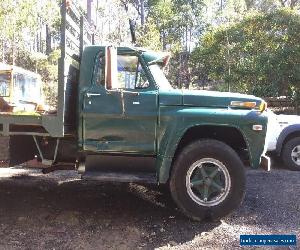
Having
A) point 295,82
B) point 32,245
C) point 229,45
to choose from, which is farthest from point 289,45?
point 32,245

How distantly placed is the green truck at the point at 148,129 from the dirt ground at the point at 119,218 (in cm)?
37

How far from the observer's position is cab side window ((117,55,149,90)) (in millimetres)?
5609

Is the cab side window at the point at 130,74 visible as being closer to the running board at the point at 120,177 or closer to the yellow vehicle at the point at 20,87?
the running board at the point at 120,177

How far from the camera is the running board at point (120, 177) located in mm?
5266

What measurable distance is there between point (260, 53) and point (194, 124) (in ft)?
40.6

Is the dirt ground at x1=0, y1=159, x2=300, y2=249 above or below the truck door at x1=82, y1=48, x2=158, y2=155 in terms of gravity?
below

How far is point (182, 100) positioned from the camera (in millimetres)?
5426

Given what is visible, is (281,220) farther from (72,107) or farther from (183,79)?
(183,79)

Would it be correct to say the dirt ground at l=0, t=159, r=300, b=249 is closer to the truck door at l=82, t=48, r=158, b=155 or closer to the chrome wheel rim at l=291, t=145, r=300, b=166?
the truck door at l=82, t=48, r=158, b=155

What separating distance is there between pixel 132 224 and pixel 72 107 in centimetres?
171

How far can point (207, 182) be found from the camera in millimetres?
5301

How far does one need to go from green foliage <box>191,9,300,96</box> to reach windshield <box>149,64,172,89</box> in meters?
10.5

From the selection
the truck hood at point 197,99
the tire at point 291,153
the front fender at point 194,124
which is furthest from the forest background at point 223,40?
the front fender at point 194,124

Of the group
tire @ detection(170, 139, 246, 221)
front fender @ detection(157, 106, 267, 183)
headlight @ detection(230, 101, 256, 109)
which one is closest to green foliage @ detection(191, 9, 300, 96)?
headlight @ detection(230, 101, 256, 109)
